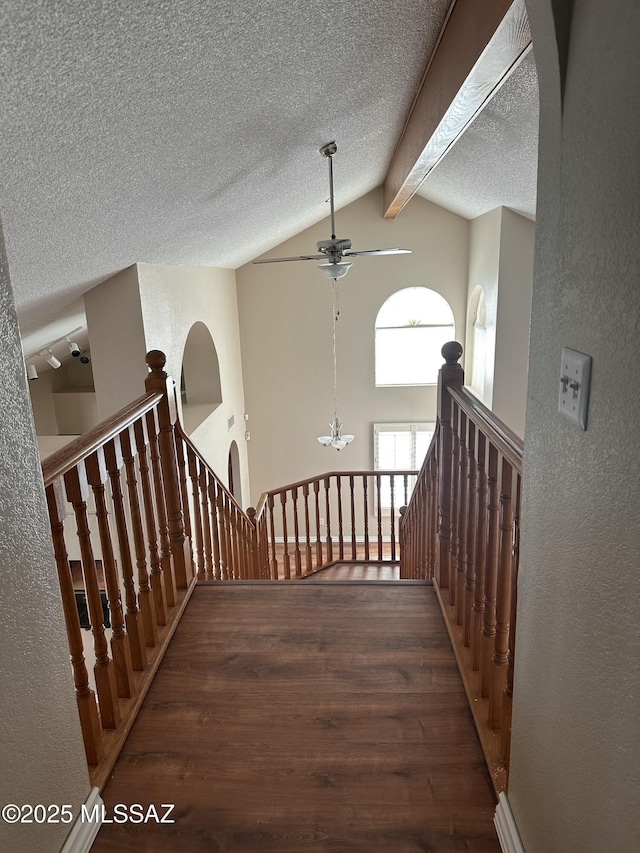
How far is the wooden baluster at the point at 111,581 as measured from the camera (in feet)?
5.13

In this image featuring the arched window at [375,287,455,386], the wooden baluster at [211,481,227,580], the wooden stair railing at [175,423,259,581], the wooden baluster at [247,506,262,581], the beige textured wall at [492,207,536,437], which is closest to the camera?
the wooden stair railing at [175,423,259,581]

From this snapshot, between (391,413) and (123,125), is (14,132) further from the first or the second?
(391,413)

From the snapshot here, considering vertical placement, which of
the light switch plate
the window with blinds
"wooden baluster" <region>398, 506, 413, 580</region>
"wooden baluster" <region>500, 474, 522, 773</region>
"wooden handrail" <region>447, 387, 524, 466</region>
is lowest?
the window with blinds

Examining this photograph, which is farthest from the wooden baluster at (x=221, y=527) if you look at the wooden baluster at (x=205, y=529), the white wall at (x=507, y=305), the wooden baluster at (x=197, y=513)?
the white wall at (x=507, y=305)

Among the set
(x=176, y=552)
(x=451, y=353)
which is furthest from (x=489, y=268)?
(x=176, y=552)

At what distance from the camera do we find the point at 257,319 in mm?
7828

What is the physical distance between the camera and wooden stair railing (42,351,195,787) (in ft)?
4.72

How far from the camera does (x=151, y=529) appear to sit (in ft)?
6.65

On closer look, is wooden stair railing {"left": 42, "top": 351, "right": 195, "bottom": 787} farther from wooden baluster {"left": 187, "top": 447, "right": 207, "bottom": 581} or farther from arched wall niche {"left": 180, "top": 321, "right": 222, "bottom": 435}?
arched wall niche {"left": 180, "top": 321, "right": 222, "bottom": 435}

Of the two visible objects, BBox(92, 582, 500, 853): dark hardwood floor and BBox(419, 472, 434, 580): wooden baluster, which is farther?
BBox(419, 472, 434, 580): wooden baluster

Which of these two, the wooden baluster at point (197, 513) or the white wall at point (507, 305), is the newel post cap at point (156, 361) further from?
the white wall at point (507, 305)

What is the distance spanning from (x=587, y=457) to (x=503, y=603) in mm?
749

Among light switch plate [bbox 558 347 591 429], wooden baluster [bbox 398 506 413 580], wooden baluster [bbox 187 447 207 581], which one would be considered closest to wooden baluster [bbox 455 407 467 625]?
light switch plate [bbox 558 347 591 429]

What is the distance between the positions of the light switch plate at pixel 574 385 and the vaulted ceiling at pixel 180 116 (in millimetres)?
Answer: 1518
